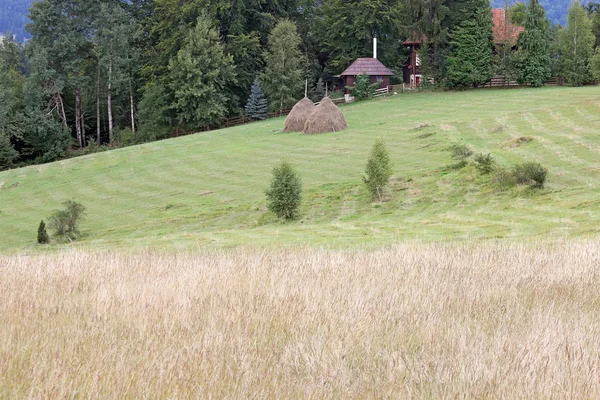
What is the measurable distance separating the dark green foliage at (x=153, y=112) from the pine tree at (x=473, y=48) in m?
26.8

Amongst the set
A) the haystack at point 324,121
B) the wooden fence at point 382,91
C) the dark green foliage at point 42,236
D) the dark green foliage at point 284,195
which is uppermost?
the wooden fence at point 382,91

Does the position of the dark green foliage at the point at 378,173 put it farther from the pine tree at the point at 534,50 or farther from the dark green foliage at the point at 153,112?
the dark green foliage at the point at 153,112

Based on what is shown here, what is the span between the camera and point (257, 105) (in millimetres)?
66125

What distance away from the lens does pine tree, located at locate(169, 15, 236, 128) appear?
6200 cm

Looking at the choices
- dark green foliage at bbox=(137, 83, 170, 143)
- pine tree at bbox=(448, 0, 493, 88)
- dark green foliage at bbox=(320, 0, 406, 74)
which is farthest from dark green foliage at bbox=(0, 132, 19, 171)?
pine tree at bbox=(448, 0, 493, 88)

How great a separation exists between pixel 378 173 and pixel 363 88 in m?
40.6

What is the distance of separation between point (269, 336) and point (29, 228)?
25.7m

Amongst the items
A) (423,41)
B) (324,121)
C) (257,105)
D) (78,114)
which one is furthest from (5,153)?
(423,41)

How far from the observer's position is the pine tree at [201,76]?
62000 millimetres

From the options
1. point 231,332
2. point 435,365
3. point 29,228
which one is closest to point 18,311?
point 231,332

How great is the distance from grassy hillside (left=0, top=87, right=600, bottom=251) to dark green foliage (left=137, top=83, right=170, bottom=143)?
9.43 meters

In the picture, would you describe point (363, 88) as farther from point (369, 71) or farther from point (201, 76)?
point (201, 76)

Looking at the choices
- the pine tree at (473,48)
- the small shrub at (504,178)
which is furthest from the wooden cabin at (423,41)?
the small shrub at (504,178)

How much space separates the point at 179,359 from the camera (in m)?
4.84
